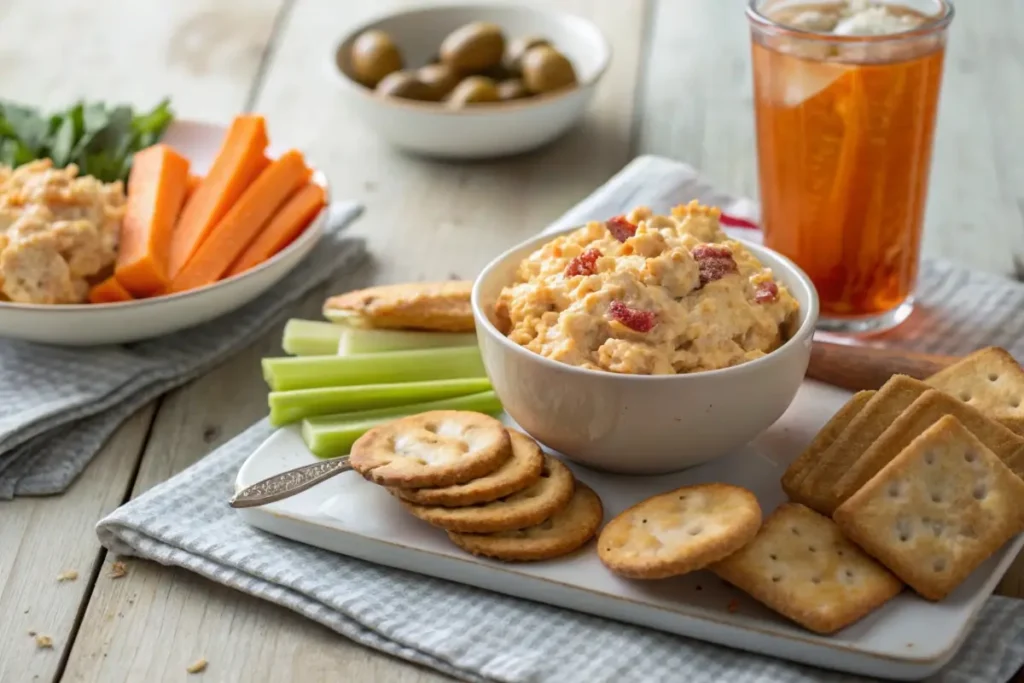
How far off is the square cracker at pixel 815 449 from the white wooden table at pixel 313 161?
33 cm

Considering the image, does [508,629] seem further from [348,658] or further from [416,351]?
[416,351]

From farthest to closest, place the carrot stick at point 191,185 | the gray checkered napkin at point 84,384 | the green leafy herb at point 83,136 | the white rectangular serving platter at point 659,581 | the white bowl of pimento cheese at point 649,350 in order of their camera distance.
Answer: the green leafy herb at point 83,136, the carrot stick at point 191,185, the gray checkered napkin at point 84,384, the white bowl of pimento cheese at point 649,350, the white rectangular serving platter at point 659,581

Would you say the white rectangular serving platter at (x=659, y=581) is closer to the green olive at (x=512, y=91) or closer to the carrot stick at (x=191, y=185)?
the carrot stick at (x=191, y=185)

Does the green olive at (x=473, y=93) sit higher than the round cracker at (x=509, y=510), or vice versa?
the green olive at (x=473, y=93)

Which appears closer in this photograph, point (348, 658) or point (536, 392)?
point (348, 658)

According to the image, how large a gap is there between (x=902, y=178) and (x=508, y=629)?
49.5 inches

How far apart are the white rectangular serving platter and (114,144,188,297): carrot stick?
0.53 metres

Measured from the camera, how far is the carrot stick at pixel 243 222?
256 centimetres

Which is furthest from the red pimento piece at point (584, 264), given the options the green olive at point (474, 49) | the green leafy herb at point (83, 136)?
the green olive at point (474, 49)

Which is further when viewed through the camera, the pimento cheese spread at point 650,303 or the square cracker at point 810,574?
the pimento cheese spread at point 650,303

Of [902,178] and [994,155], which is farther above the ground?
[902,178]

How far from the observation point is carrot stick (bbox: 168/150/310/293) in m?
2.56

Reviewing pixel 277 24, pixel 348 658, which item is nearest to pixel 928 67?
pixel 348 658

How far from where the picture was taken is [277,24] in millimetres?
4234
